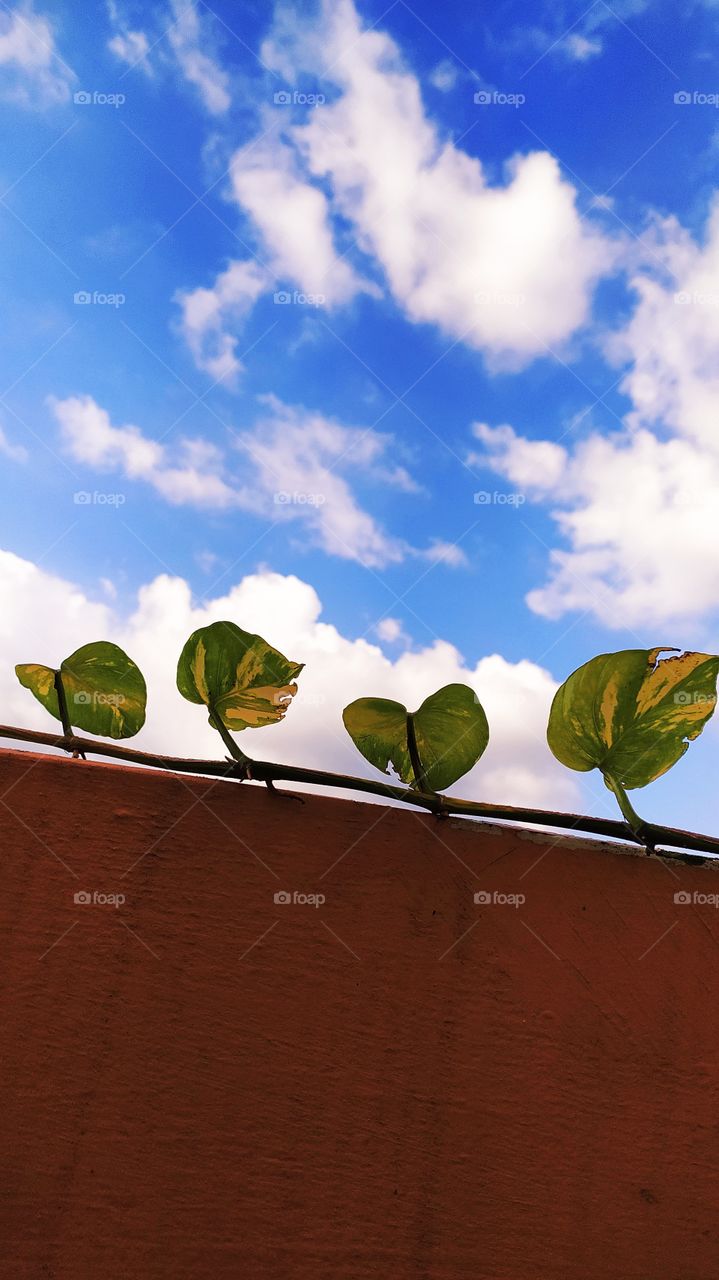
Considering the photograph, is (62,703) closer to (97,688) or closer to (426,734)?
(97,688)

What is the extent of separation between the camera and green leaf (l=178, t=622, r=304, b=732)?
492 mm

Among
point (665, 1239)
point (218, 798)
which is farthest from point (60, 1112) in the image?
point (665, 1239)

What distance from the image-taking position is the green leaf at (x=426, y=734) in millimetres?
477

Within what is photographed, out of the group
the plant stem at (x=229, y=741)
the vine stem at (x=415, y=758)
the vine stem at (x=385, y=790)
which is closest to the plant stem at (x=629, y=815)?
the vine stem at (x=385, y=790)

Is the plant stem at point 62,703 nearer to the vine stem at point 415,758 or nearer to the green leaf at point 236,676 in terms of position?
the green leaf at point 236,676

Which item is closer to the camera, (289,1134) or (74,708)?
(289,1134)

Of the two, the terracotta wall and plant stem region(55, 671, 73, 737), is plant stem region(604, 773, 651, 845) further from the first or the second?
plant stem region(55, 671, 73, 737)

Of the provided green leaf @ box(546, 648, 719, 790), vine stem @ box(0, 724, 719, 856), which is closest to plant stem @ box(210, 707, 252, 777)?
vine stem @ box(0, 724, 719, 856)

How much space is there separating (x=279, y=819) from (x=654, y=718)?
234mm

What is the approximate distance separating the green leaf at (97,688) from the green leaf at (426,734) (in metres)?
0.14

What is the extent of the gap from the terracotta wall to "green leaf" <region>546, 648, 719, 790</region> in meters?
0.06

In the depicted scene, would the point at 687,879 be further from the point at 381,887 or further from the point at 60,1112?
the point at 60,1112

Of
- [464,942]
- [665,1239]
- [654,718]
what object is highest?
[654,718]

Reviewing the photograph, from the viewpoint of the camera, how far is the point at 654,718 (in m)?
0.49
